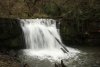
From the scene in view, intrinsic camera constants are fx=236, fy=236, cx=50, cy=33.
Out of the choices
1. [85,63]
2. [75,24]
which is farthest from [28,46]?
[85,63]

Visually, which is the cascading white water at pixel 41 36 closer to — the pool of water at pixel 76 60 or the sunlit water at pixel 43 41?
the sunlit water at pixel 43 41

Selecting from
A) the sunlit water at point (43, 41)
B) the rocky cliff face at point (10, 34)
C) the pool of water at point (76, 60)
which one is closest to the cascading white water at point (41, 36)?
the sunlit water at point (43, 41)

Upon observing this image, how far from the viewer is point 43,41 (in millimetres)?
19812

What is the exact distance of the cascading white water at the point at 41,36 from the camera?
1919 cm

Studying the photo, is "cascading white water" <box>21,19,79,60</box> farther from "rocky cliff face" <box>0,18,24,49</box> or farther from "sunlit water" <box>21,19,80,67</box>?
"rocky cliff face" <box>0,18,24,49</box>

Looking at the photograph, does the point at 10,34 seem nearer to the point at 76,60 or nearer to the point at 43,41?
the point at 43,41

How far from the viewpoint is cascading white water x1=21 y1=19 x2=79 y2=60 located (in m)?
19.2

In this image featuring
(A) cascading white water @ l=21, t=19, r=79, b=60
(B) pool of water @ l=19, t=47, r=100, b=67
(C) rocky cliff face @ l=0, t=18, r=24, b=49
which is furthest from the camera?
(A) cascading white water @ l=21, t=19, r=79, b=60

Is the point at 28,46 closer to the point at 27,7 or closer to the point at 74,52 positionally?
the point at 74,52

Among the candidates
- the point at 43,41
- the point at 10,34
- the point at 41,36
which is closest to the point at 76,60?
the point at 43,41

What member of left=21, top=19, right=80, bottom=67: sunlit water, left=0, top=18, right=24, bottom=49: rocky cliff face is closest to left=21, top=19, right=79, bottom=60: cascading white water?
left=21, top=19, right=80, bottom=67: sunlit water

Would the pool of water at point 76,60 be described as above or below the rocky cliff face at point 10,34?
below

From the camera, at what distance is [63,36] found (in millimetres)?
20984

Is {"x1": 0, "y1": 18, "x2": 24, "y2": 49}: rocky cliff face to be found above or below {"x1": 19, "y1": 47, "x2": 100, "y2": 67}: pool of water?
above
